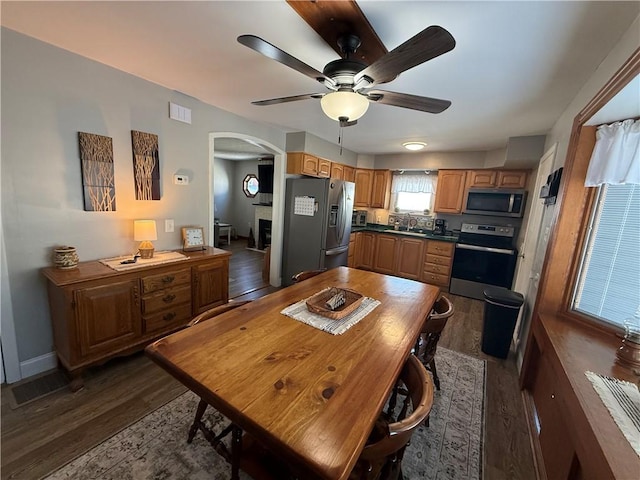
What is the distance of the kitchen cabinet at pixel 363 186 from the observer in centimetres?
530

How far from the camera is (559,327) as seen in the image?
1.71 m

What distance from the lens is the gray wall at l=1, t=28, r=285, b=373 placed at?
1740mm

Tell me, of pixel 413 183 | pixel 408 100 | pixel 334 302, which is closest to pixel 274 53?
pixel 408 100

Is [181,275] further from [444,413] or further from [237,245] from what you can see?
[237,245]

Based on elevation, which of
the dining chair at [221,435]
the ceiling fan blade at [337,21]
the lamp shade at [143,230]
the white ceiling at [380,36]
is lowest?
the dining chair at [221,435]

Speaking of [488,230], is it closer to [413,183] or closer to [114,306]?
[413,183]

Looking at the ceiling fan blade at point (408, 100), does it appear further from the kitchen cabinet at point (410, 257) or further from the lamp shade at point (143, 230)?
the kitchen cabinet at point (410, 257)

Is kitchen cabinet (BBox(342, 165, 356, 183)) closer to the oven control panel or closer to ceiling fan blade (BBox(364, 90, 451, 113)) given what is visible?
the oven control panel

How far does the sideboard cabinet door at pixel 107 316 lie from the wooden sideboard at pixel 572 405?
8.90ft

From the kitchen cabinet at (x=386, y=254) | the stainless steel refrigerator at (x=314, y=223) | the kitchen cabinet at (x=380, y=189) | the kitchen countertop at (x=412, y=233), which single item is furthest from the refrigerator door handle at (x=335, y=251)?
the kitchen cabinet at (x=380, y=189)

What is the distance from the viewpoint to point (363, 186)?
534 cm

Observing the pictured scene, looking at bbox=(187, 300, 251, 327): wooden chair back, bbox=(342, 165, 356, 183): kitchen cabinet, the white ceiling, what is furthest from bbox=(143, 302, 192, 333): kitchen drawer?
bbox=(342, 165, 356, 183): kitchen cabinet

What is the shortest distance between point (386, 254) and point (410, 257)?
45 cm

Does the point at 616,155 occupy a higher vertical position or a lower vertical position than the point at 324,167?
lower
